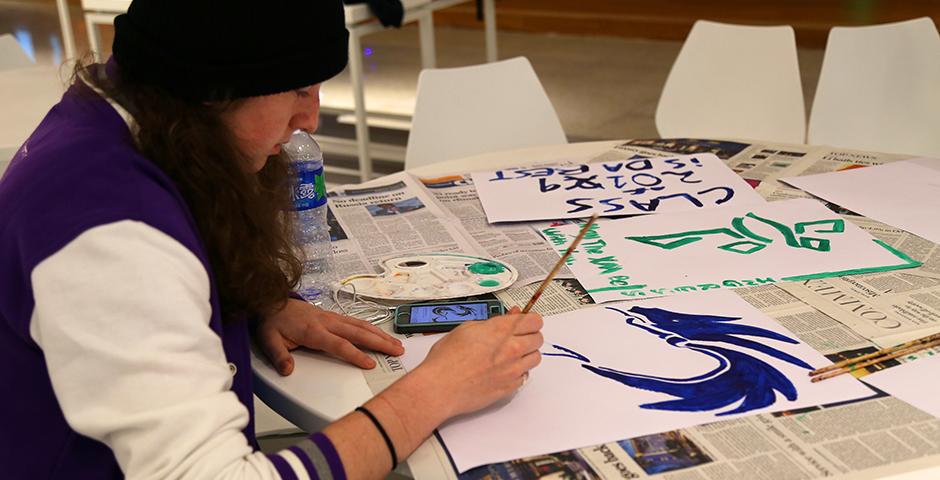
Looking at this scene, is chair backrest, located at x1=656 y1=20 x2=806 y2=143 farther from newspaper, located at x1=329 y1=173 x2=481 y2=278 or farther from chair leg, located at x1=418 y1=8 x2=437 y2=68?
newspaper, located at x1=329 y1=173 x2=481 y2=278

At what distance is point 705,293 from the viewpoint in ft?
4.25

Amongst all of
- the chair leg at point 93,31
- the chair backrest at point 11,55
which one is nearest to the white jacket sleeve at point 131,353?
the chair backrest at point 11,55

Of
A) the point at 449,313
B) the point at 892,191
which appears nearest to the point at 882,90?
the point at 892,191

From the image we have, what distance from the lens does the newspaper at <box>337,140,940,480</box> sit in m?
0.93

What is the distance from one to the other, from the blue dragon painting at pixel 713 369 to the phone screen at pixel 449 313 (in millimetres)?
136

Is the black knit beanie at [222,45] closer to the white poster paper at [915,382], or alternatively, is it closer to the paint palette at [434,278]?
the paint palette at [434,278]

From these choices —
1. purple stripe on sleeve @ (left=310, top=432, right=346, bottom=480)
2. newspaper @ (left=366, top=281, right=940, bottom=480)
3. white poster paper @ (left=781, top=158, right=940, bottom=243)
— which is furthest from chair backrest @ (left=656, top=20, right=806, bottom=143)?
purple stripe on sleeve @ (left=310, top=432, right=346, bottom=480)

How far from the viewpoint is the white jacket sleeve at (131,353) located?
0.81 meters

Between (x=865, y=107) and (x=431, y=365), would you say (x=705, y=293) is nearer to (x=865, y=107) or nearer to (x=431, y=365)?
(x=431, y=365)

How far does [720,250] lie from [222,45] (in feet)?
2.71

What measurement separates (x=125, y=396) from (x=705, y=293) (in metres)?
0.78

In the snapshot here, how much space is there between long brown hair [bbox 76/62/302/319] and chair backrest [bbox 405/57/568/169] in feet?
4.58

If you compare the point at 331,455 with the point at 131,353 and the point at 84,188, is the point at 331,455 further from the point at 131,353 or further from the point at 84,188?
the point at 84,188

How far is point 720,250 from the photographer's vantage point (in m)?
1.43
